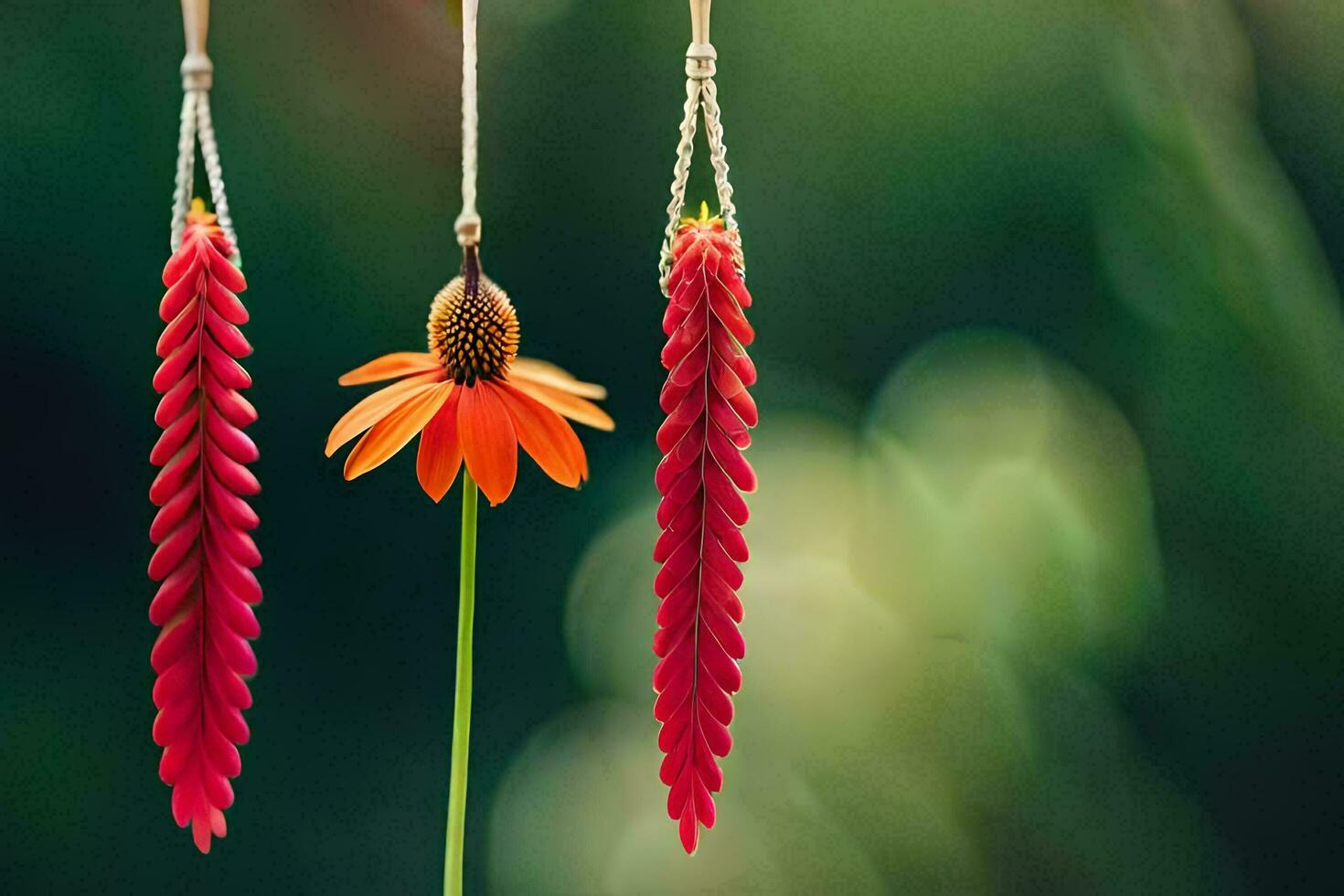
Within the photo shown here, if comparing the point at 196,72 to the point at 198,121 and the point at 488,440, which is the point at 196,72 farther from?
the point at 488,440

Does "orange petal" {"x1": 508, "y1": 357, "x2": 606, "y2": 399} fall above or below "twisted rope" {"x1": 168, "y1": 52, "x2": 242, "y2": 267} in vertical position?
below

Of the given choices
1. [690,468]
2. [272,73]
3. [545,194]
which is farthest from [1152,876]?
[272,73]

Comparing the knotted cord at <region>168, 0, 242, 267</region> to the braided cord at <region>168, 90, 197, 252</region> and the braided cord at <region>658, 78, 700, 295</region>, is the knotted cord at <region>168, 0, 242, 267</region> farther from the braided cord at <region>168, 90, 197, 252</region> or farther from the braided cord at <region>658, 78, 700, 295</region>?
the braided cord at <region>658, 78, 700, 295</region>

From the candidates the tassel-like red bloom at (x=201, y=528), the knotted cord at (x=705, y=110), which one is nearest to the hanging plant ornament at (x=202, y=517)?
the tassel-like red bloom at (x=201, y=528)

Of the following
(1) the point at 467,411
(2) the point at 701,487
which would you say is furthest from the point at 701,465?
(1) the point at 467,411

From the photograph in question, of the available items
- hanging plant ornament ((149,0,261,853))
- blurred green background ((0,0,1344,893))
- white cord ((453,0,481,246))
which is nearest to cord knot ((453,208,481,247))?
white cord ((453,0,481,246))

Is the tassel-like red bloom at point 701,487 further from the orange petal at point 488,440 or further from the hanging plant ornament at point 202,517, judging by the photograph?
the hanging plant ornament at point 202,517
